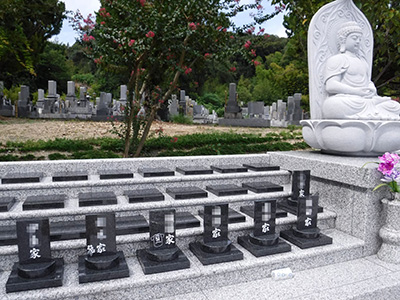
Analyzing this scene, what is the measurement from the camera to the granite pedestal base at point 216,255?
2354mm

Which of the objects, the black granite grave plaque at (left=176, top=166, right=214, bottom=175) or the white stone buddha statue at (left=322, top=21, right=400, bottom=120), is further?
the black granite grave plaque at (left=176, top=166, right=214, bottom=175)

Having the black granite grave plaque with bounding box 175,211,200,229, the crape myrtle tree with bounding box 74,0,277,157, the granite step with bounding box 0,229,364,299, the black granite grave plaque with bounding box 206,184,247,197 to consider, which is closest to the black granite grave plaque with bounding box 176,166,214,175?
the black granite grave plaque with bounding box 206,184,247,197

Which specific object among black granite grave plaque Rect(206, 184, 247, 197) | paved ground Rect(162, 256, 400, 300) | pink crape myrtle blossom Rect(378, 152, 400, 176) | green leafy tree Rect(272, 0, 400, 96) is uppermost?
green leafy tree Rect(272, 0, 400, 96)

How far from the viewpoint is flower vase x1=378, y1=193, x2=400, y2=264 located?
9.09 ft

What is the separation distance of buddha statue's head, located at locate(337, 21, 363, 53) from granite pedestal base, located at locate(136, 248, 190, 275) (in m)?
3.12

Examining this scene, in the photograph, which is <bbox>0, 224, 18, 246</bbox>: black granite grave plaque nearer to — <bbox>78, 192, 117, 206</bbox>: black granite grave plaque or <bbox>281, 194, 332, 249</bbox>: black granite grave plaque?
<bbox>78, 192, 117, 206</bbox>: black granite grave plaque

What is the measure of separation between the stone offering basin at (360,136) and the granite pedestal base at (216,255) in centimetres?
179

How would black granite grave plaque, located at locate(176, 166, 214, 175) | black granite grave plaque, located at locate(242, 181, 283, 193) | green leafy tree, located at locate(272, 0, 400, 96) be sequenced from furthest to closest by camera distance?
green leafy tree, located at locate(272, 0, 400, 96), black granite grave plaque, located at locate(176, 166, 214, 175), black granite grave plaque, located at locate(242, 181, 283, 193)

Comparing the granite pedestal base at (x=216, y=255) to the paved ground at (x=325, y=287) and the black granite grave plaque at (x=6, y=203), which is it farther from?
the black granite grave plaque at (x=6, y=203)

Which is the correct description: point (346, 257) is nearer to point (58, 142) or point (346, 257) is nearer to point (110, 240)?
point (110, 240)

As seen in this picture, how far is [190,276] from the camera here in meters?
2.22

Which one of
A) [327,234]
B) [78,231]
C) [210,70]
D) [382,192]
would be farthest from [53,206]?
[210,70]

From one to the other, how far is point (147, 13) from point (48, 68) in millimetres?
20414

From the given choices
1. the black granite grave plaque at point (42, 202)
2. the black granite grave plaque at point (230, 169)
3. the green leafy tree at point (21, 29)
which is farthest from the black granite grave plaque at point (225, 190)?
the green leafy tree at point (21, 29)
